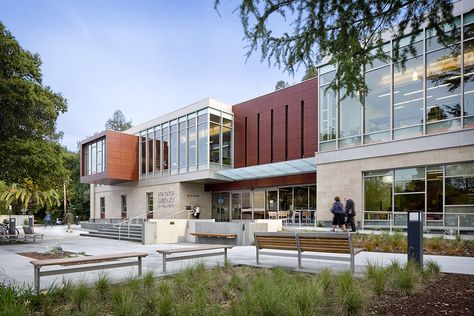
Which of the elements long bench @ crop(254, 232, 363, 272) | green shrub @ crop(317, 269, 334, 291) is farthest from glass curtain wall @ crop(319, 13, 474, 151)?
green shrub @ crop(317, 269, 334, 291)

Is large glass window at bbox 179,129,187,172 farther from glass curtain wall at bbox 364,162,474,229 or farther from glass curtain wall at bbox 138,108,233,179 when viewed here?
glass curtain wall at bbox 364,162,474,229

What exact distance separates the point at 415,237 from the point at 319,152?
1403cm

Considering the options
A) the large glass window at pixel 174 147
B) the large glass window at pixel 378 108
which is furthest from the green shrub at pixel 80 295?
the large glass window at pixel 174 147

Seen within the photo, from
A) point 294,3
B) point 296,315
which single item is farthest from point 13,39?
point 296,315

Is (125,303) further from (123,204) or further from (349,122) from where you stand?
(123,204)

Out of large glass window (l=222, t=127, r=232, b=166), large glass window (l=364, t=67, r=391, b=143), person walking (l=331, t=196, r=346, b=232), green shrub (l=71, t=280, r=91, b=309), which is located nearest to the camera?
green shrub (l=71, t=280, r=91, b=309)

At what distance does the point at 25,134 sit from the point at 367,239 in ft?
57.6

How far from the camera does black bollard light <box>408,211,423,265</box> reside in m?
8.88

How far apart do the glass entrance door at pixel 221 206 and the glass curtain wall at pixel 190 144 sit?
3.41 metres

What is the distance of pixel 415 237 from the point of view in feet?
29.6

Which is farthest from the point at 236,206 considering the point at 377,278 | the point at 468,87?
the point at 377,278

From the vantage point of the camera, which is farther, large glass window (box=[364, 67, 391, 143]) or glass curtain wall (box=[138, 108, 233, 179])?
glass curtain wall (box=[138, 108, 233, 179])

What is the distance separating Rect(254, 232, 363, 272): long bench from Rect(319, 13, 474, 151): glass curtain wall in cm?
830

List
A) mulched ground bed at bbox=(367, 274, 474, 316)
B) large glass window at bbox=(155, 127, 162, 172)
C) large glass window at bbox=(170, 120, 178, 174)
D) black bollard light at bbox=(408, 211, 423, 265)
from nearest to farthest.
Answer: mulched ground bed at bbox=(367, 274, 474, 316) < black bollard light at bbox=(408, 211, 423, 265) < large glass window at bbox=(170, 120, 178, 174) < large glass window at bbox=(155, 127, 162, 172)
